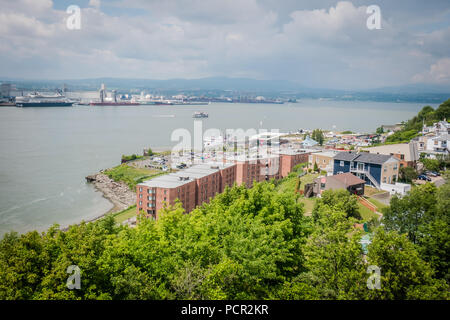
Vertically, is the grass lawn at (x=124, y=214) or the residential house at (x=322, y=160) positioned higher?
the residential house at (x=322, y=160)

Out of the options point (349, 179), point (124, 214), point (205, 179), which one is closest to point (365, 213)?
point (349, 179)

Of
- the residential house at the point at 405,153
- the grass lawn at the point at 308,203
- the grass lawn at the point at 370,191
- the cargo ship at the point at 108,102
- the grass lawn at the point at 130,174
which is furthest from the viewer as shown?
the cargo ship at the point at 108,102

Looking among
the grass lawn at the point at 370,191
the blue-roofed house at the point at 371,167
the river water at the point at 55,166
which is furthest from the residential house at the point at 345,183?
the river water at the point at 55,166

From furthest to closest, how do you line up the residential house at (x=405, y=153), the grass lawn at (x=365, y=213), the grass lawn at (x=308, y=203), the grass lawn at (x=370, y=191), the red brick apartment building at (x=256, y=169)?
the red brick apartment building at (x=256, y=169)
the residential house at (x=405, y=153)
the grass lawn at (x=370, y=191)
the grass lawn at (x=308, y=203)
the grass lawn at (x=365, y=213)

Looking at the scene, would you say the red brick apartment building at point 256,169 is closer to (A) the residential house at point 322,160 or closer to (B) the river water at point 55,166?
(A) the residential house at point 322,160

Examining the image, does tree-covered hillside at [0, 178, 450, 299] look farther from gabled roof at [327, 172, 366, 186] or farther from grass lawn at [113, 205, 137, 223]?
grass lawn at [113, 205, 137, 223]

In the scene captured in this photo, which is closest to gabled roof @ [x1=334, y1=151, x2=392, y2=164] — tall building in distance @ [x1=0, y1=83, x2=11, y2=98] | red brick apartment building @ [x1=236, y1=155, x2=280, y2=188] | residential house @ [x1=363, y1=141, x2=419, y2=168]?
residential house @ [x1=363, y1=141, x2=419, y2=168]
